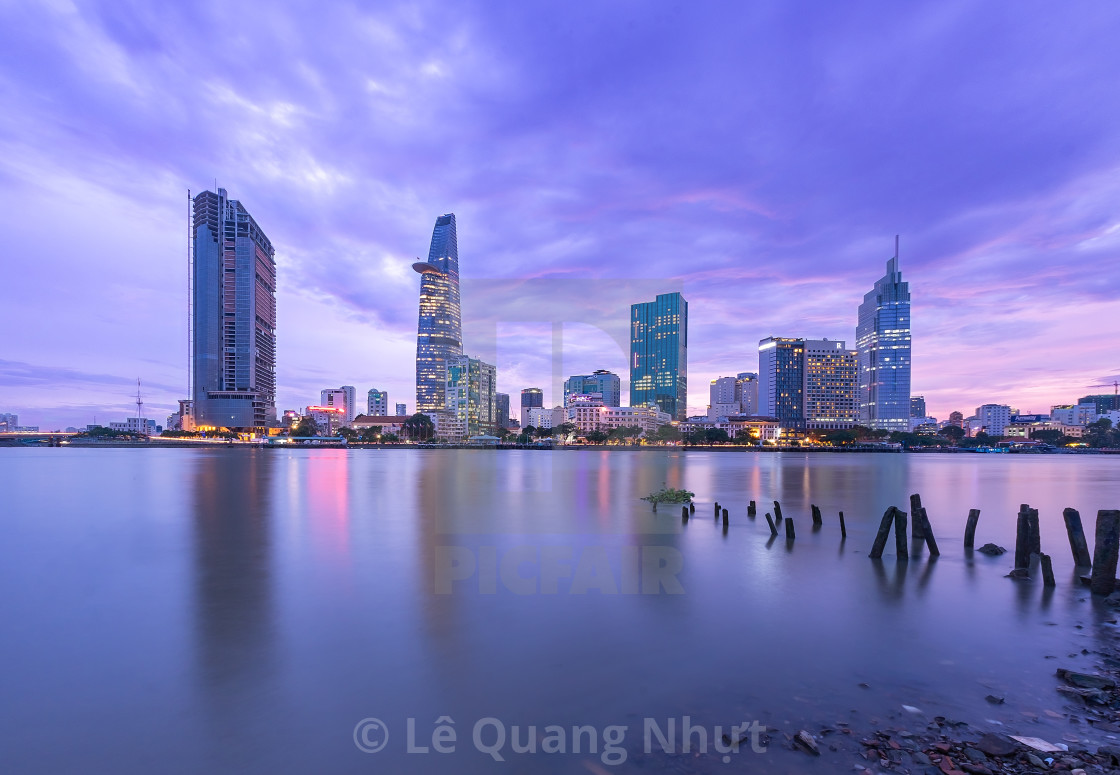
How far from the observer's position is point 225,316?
16875 centimetres

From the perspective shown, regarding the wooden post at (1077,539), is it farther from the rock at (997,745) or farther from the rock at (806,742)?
the rock at (806,742)

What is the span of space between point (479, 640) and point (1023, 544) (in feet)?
54.4

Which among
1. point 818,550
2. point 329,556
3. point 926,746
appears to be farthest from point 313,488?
point 926,746

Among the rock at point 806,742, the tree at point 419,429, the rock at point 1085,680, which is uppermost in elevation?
the rock at point 806,742

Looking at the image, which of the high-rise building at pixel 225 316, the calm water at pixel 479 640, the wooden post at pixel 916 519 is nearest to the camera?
the calm water at pixel 479 640

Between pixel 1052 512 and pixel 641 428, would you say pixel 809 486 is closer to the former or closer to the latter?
pixel 1052 512

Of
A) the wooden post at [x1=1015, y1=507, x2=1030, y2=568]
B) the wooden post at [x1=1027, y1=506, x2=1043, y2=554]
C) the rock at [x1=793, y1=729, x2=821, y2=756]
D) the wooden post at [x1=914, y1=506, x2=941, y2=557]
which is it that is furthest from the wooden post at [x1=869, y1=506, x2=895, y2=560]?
the rock at [x1=793, y1=729, x2=821, y2=756]

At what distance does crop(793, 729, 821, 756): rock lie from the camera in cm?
598

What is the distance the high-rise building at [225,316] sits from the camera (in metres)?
166

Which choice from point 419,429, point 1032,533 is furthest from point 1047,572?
point 419,429

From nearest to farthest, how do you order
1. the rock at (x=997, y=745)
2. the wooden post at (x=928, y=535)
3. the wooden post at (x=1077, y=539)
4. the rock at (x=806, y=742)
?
the rock at (x=997, y=745)
the rock at (x=806, y=742)
the wooden post at (x=1077, y=539)
the wooden post at (x=928, y=535)

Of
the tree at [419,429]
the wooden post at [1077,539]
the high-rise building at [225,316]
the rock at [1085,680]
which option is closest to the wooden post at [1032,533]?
the wooden post at [1077,539]

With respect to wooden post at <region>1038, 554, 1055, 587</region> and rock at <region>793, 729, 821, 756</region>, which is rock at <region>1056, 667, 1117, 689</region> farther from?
wooden post at <region>1038, 554, 1055, 587</region>

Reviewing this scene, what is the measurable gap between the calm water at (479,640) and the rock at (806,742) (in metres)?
0.24
